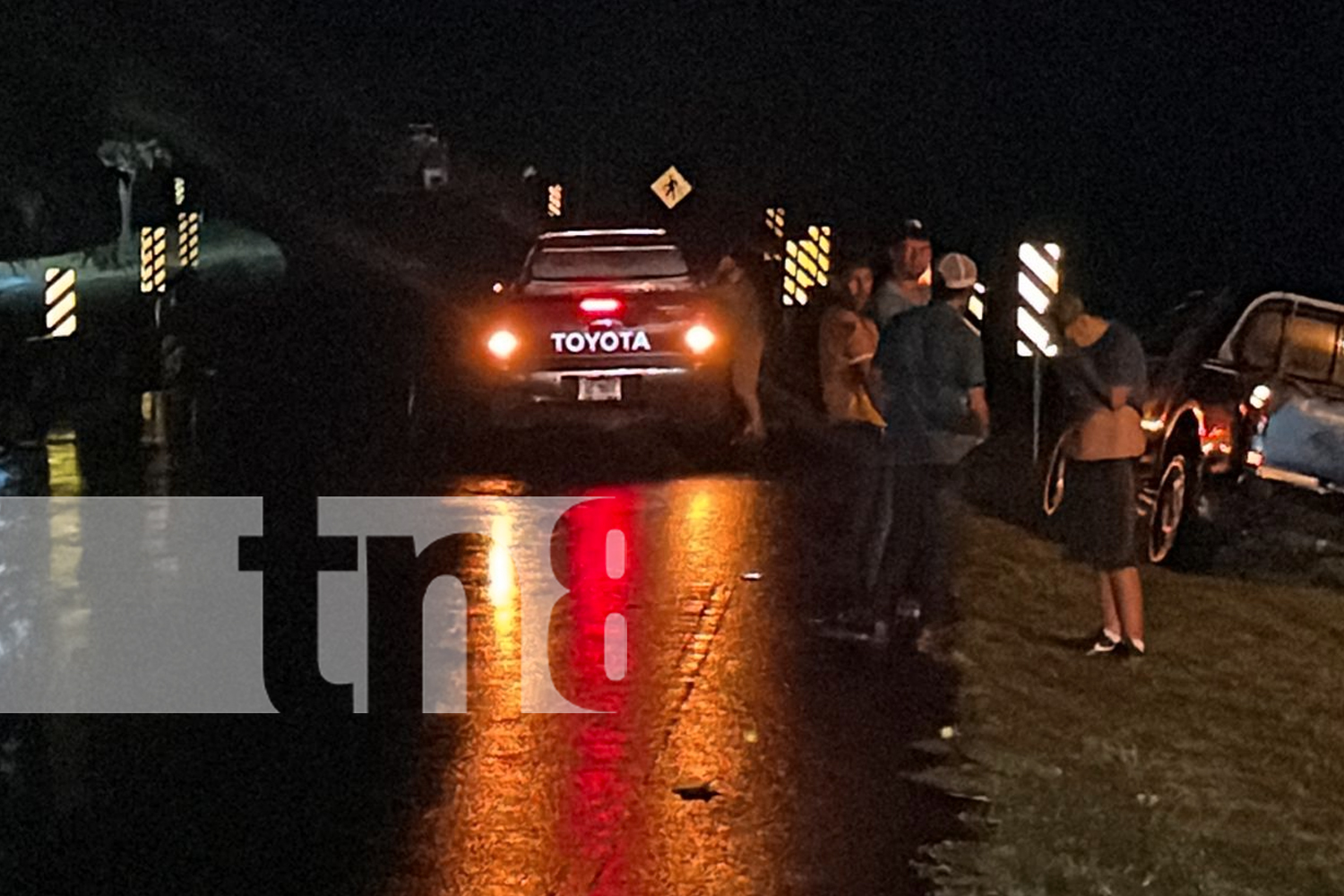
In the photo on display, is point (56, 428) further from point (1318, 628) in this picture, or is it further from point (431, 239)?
point (431, 239)

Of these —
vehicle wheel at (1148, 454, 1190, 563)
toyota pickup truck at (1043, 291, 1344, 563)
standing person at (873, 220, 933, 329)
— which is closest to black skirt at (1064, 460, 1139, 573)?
standing person at (873, 220, 933, 329)

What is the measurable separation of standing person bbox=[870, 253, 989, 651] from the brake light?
20.9ft

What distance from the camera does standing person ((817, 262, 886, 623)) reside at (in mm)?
10055

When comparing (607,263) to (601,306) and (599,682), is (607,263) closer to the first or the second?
(601,306)

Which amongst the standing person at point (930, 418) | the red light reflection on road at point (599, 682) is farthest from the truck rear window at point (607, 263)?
the standing person at point (930, 418)

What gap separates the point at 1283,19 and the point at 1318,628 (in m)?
16.0

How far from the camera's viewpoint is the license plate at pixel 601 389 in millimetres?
15977

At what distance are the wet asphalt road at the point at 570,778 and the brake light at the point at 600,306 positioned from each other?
4.66 m

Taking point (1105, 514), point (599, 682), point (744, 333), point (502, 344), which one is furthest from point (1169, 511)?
point (502, 344)

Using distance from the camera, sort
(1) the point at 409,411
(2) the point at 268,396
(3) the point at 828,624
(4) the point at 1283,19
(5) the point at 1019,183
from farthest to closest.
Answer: (5) the point at 1019,183 → (4) the point at 1283,19 → (2) the point at 268,396 → (1) the point at 409,411 → (3) the point at 828,624

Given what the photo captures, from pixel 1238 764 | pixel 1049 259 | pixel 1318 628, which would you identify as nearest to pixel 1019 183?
pixel 1049 259

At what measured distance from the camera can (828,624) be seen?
1005 cm

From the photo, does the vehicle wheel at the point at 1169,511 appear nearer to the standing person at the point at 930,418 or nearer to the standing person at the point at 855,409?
the standing person at the point at 855,409

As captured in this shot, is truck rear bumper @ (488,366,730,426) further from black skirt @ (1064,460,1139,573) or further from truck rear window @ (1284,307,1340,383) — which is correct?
black skirt @ (1064,460,1139,573)
